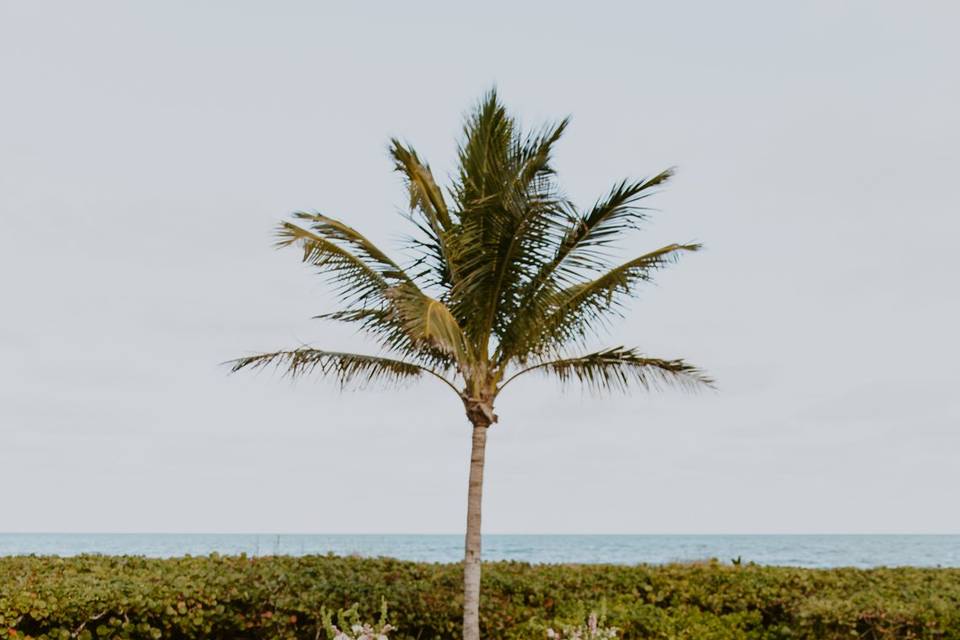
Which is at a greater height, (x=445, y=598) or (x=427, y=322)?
(x=427, y=322)

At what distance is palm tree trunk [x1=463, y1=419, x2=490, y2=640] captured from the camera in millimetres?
9352

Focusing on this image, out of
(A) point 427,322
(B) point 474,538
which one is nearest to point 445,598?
(B) point 474,538

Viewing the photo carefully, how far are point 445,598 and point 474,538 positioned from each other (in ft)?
4.60

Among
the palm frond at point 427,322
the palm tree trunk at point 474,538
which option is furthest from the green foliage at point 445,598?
the palm frond at point 427,322

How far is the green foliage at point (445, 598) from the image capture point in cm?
859

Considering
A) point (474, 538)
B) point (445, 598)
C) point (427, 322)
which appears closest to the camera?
point (427, 322)

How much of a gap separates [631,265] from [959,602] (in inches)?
207

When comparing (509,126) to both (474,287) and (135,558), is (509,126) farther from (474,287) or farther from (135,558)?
(135,558)

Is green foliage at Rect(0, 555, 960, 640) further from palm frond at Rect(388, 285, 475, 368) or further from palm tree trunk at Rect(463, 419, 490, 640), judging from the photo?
palm frond at Rect(388, 285, 475, 368)

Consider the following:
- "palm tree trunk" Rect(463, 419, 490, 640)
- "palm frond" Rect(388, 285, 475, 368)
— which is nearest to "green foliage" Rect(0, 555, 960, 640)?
"palm tree trunk" Rect(463, 419, 490, 640)

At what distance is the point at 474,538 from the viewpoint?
947 centimetres

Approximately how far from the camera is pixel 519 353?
397 inches

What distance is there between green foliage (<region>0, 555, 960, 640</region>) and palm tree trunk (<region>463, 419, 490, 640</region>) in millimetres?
653

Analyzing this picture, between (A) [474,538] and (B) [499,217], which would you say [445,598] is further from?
(B) [499,217]
